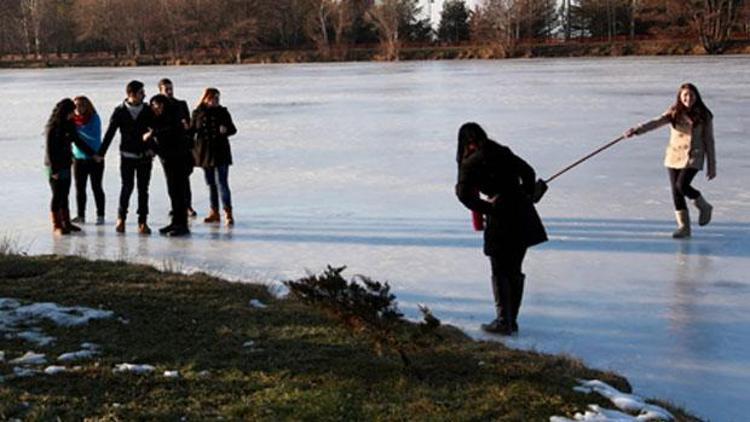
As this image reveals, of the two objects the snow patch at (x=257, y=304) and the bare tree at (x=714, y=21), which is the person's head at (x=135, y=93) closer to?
the snow patch at (x=257, y=304)

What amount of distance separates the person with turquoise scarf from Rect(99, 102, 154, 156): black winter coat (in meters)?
0.74

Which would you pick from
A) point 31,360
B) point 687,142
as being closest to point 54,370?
point 31,360

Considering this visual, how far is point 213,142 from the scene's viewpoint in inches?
353

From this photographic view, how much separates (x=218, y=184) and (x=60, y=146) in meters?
1.56

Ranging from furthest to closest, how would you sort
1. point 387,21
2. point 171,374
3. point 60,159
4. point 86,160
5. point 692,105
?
point 387,21 < point 86,160 < point 60,159 < point 692,105 < point 171,374

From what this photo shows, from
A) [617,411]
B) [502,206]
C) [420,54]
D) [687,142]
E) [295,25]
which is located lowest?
[617,411]

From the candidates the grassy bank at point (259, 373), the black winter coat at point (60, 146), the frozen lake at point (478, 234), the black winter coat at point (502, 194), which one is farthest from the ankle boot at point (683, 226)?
the black winter coat at point (60, 146)

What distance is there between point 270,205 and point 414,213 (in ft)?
5.56

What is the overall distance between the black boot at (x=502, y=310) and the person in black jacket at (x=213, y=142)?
159 inches

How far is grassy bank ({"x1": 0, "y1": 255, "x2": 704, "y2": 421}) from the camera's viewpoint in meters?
3.86

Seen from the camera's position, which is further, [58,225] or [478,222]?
[58,225]

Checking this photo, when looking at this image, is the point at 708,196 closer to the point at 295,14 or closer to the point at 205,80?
the point at 205,80

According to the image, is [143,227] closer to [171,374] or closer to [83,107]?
[83,107]

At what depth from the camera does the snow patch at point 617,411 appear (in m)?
3.77
